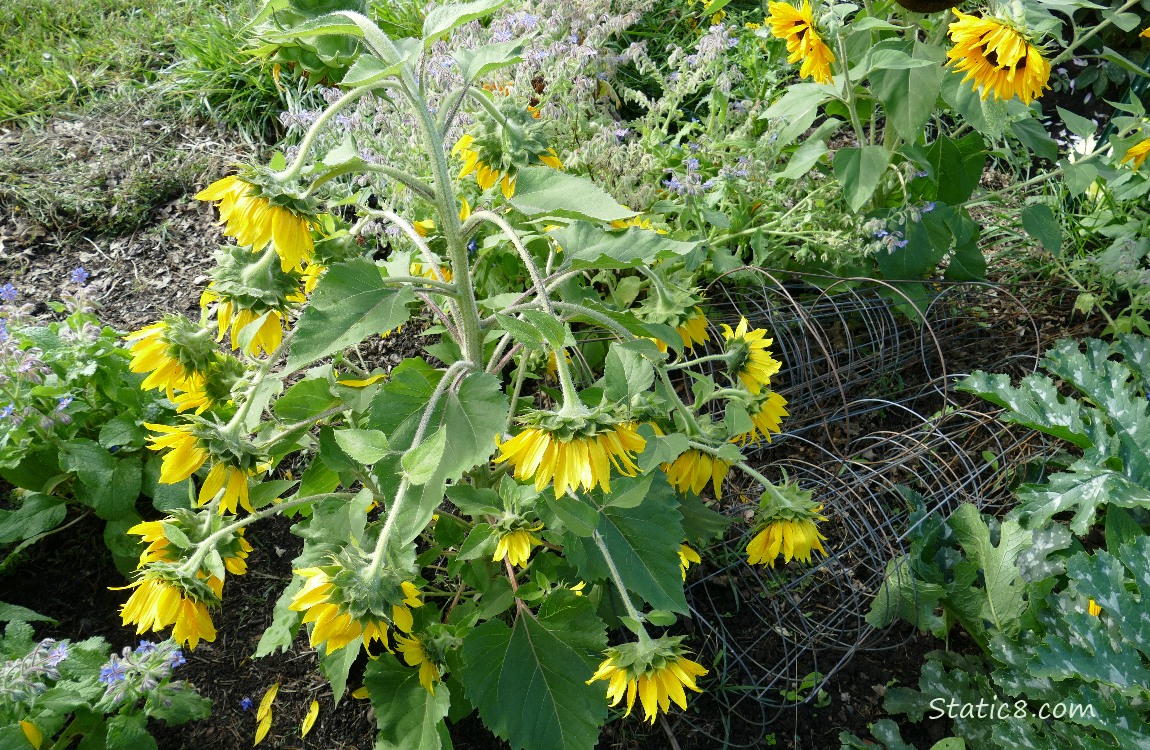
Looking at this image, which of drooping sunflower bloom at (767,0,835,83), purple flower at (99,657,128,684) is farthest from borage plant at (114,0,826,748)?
drooping sunflower bloom at (767,0,835,83)

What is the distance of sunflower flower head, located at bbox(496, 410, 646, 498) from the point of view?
1229 millimetres

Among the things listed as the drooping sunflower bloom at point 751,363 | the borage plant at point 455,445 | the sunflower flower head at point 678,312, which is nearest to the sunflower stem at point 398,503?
the borage plant at point 455,445

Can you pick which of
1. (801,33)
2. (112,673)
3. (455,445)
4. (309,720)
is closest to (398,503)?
(455,445)

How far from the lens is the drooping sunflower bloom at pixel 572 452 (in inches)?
48.5

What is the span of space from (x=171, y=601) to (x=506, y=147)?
97cm

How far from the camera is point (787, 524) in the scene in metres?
1.69

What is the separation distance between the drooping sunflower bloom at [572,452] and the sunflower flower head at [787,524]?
0.55m

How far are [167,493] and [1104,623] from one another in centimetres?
205

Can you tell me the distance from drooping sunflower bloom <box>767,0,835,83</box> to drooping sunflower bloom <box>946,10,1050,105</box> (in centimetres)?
31

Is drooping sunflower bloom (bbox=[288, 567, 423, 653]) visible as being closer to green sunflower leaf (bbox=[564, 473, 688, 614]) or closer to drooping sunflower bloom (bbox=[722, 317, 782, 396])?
green sunflower leaf (bbox=[564, 473, 688, 614])

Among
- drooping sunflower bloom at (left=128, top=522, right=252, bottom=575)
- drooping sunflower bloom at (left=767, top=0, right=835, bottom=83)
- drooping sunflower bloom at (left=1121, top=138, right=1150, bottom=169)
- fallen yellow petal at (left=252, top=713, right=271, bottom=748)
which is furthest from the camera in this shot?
drooping sunflower bloom at (left=1121, top=138, right=1150, bottom=169)

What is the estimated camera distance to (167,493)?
6.65 ft

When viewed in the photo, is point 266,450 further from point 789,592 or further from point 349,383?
point 789,592

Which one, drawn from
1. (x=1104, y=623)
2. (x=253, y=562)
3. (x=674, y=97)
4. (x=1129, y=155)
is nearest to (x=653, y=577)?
(x=1104, y=623)
